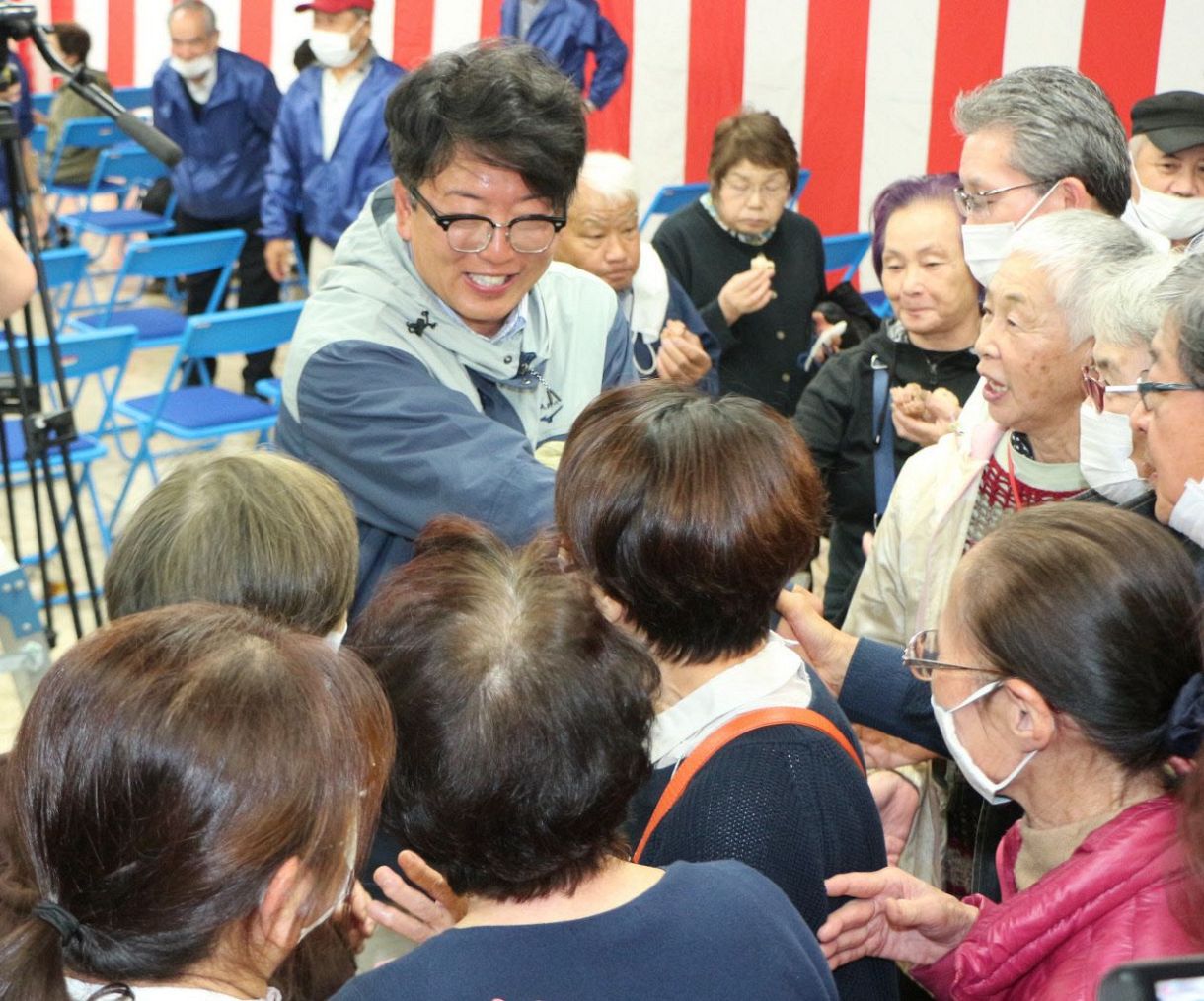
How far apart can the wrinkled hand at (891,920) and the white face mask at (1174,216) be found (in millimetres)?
2016

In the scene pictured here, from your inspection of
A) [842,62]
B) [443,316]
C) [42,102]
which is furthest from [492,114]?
[42,102]

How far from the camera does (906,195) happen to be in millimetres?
2955

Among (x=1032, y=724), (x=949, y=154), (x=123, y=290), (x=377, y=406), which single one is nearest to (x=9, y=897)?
(x=377, y=406)

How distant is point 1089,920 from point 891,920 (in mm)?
254

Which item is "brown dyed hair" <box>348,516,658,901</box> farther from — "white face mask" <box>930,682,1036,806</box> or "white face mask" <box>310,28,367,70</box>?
"white face mask" <box>310,28,367,70</box>

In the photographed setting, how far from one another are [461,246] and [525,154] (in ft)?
0.49

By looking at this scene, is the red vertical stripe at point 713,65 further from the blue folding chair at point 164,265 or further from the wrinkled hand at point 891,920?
the wrinkled hand at point 891,920

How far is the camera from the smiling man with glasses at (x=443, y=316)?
174 centimetres

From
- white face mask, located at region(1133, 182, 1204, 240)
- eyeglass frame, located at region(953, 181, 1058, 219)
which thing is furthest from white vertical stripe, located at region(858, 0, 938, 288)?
eyeglass frame, located at region(953, 181, 1058, 219)

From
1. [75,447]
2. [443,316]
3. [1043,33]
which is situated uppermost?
[1043,33]

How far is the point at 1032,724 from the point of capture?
1391 mm

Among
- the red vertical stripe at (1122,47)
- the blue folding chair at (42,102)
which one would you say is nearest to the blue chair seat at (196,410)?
the red vertical stripe at (1122,47)

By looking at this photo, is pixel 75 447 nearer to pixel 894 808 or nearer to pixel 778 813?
pixel 894 808

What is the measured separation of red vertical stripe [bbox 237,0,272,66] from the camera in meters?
7.99
